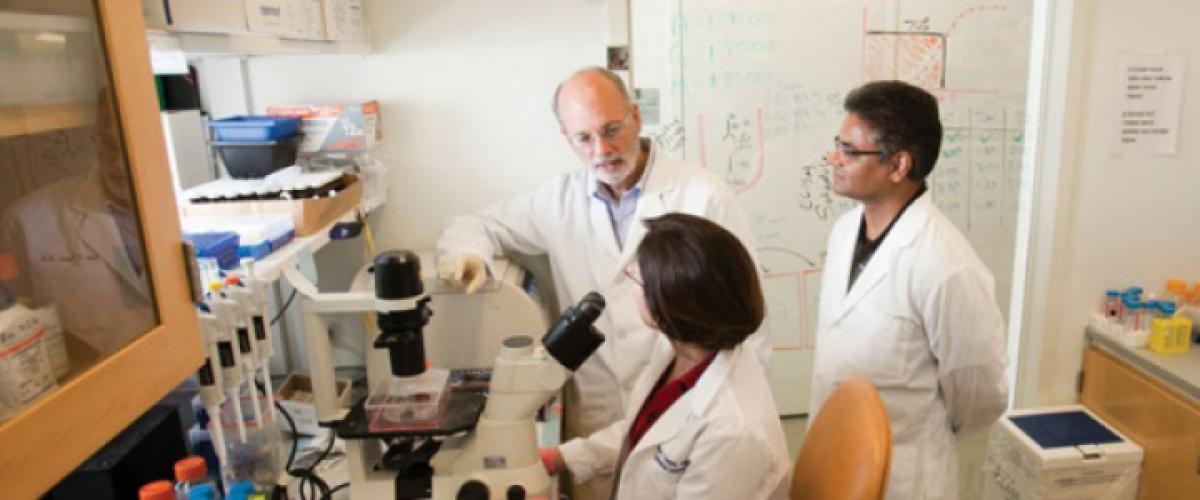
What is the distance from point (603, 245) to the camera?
184 cm

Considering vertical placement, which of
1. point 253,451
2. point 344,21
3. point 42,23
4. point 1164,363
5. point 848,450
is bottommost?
point 1164,363

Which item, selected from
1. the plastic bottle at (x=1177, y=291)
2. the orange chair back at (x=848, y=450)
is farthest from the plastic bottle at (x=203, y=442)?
the plastic bottle at (x=1177, y=291)

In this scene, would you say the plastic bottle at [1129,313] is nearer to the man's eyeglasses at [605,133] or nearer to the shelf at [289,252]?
the man's eyeglasses at [605,133]

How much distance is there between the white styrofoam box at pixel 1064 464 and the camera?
221cm

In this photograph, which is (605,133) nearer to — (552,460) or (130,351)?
(552,460)

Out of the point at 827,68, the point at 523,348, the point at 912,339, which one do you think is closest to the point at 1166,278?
the point at 827,68

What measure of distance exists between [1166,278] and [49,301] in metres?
2.99

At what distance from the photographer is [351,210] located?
6.21 feet

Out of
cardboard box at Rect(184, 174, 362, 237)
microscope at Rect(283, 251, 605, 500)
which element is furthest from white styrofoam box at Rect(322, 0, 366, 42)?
microscope at Rect(283, 251, 605, 500)

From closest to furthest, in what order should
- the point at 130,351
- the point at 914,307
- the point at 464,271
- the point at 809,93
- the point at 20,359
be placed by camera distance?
1. the point at 20,359
2. the point at 130,351
3. the point at 914,307
4. the point at 464,271
5. the point at 809,93

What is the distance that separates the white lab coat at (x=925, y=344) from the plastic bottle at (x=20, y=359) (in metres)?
1.42

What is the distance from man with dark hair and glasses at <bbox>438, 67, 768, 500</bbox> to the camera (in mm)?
1731

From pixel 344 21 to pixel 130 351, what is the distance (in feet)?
4.20

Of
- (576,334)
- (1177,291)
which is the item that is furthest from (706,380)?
(1177,291)
